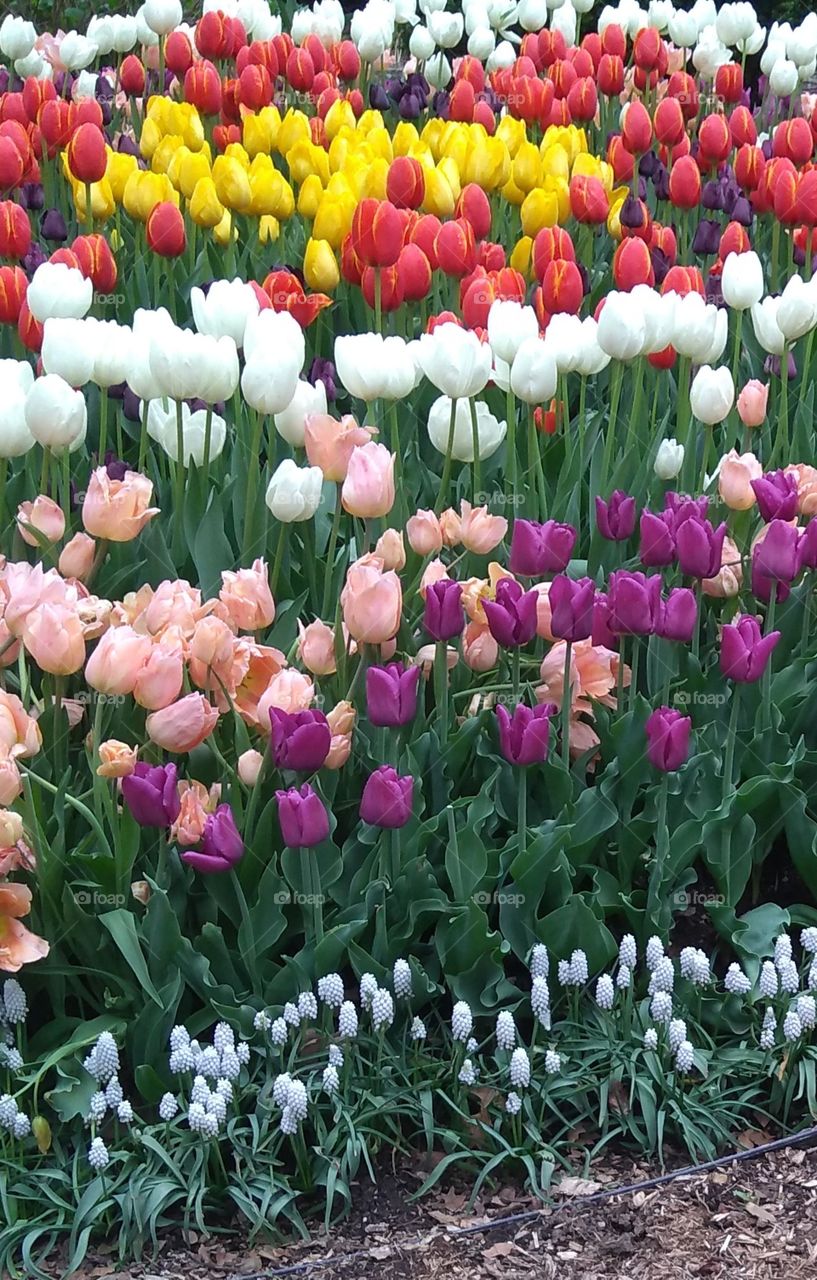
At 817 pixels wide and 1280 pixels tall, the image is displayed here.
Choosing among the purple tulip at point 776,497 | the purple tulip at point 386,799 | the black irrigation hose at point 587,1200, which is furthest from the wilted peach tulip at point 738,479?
the black irrigation hose at point 587,1200

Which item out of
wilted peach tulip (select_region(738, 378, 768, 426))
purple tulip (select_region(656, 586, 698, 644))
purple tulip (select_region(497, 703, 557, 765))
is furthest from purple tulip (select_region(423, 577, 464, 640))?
wilted peach tulip (select_region(738, 378, 768, 426))

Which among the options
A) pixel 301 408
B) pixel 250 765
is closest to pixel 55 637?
pixel 250 765

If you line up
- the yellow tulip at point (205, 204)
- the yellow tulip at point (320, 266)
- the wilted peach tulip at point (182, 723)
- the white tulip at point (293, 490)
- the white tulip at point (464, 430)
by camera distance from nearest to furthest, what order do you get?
the wilted peach tulip at point (182, 723) < the white tulip at point (293, 490) < the white tulip at point (464, 430) < the yellow tulip at point (320, 266) < the yellow tulip at point (205, 204)

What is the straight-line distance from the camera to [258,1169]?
244 cm

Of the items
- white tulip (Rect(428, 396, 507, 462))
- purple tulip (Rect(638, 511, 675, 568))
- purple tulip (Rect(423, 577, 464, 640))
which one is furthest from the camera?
white tulip (Rect(428, 396, 507, 462))

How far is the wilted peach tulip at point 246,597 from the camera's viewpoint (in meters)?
2.71

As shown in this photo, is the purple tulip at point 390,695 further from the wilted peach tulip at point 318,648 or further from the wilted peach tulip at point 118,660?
the wilted peach tulip at point 118,660

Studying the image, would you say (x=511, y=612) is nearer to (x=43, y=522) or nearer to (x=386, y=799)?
(x=386, y=799)

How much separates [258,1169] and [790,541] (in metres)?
1.42

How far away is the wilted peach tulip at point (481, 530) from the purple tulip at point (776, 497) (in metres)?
0.49

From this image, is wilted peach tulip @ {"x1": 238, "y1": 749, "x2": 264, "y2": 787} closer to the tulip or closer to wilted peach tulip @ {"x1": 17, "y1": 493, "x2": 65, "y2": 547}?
the tulip

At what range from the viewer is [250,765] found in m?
2.60

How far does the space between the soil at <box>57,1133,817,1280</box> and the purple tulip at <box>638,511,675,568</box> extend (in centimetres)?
106

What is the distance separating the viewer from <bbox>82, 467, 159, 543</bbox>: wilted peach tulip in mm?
2865
